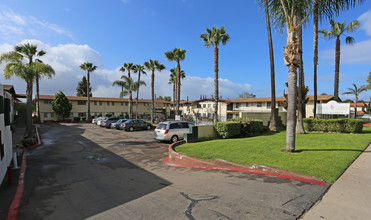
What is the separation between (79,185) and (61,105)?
43.6 m

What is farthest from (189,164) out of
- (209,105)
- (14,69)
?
(209,105)

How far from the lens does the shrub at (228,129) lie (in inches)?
575

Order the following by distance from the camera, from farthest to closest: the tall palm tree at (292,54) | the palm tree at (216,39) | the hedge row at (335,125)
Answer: the palm tree at (216,39) → the hedge row at (335,125) → the tall palm tree at (292,54)

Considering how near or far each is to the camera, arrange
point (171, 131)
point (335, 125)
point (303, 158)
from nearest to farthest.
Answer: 1. point (303, 158)
2. point (171, 131)
3. point (335, 125)

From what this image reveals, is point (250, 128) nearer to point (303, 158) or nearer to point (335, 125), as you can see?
point (335, 125)

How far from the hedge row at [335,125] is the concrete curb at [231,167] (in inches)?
489

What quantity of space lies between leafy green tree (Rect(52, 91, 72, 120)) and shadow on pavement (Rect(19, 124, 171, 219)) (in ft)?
122

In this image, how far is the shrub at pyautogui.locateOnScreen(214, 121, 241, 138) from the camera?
1459 cm

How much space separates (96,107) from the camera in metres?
50.8

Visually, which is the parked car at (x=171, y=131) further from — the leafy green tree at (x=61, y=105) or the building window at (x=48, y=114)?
the building window at (x=48, y=114)

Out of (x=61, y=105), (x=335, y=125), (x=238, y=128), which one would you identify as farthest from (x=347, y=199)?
(x=61, y=105)

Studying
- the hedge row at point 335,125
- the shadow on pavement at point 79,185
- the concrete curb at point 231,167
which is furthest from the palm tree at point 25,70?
the hedge row at point 335,125

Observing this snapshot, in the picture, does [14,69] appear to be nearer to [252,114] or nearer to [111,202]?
[111,202]

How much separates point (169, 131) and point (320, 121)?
492 inches
